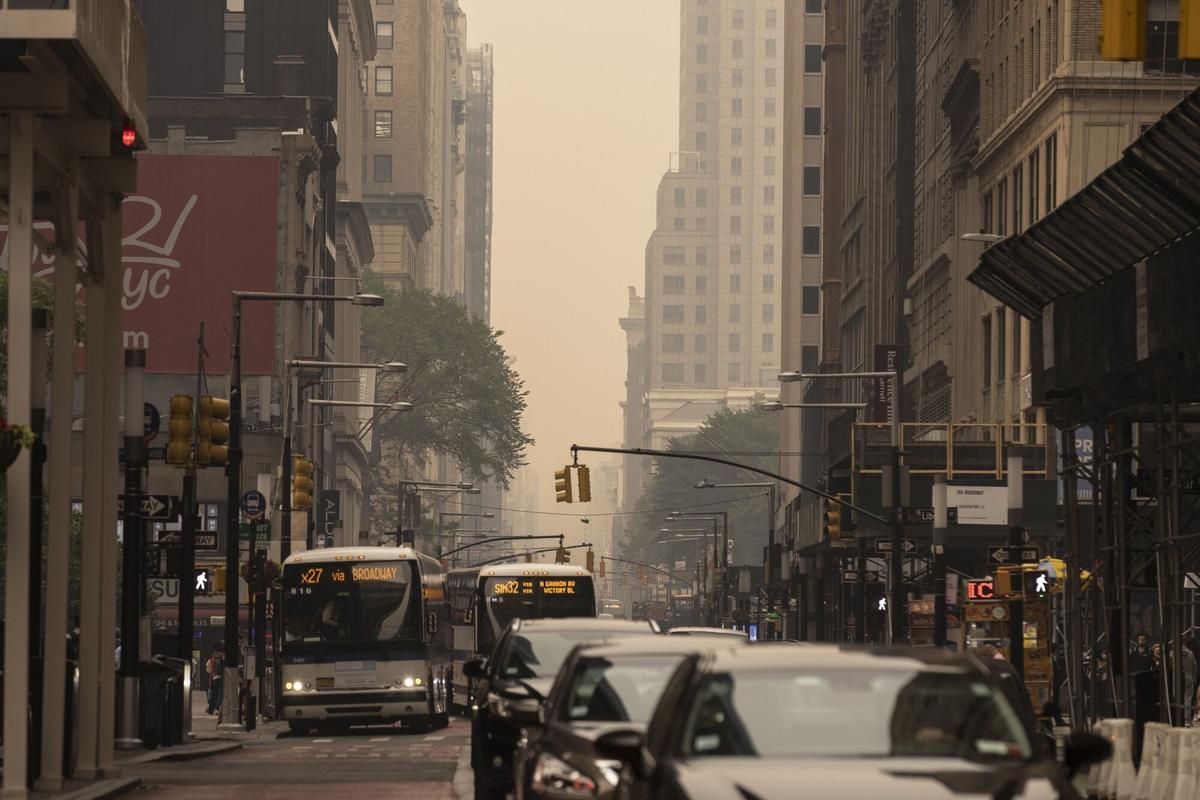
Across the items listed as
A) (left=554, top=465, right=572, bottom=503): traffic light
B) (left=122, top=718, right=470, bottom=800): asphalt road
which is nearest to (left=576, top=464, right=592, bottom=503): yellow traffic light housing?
(left=554, top=465, right=572, bottom=503): traffic light

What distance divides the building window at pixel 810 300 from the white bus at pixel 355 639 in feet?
364

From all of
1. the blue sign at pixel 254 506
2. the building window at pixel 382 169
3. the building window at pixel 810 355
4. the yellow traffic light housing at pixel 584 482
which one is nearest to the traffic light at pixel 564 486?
the yellow traffic light housing at pixel 584 482

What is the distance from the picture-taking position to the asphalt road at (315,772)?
22547 mm

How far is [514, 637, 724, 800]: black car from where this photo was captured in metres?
13.3

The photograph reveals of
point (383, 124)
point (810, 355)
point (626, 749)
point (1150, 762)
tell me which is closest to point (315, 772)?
point (1150, 762)

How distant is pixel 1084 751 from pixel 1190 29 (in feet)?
42.1

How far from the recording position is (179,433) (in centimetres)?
3112

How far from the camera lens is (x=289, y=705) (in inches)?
1565

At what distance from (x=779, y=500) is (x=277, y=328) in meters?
77.6

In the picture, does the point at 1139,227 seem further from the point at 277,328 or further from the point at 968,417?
the point at 277,328

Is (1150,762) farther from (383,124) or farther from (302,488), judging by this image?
(383,124)

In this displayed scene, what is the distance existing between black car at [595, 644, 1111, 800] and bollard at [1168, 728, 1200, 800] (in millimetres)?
7884

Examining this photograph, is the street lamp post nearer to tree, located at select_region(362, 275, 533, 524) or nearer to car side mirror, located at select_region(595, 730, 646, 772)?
car side mirror, located at select_region(595, 730, 646, 772)

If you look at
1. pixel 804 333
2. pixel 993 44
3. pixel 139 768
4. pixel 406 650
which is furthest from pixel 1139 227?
pixel 804 333
